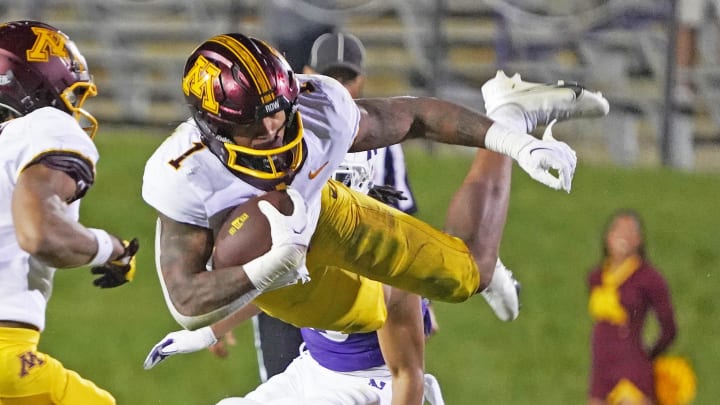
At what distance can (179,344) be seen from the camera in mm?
5301

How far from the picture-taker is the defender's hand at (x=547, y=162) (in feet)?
15.1

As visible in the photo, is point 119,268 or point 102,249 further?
point 119,268

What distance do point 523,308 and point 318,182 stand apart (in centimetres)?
553

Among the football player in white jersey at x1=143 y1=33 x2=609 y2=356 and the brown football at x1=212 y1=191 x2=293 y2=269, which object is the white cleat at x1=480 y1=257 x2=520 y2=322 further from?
the brown football at x1=212 y1=191 x2=293 y2=269

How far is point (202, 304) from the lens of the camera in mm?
4328

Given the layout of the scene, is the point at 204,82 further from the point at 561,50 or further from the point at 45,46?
the point at 561,50

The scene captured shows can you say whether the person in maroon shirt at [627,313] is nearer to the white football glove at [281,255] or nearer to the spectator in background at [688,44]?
the spectator in background at [688,44]

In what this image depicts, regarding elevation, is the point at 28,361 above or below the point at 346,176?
below

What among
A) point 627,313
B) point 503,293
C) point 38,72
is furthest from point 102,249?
point 627,313

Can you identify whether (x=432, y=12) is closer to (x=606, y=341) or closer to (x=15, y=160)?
(x=606, y=341)

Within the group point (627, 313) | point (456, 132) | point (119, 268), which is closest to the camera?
point (456, 132)

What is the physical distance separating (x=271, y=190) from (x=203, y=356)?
5.38 meters

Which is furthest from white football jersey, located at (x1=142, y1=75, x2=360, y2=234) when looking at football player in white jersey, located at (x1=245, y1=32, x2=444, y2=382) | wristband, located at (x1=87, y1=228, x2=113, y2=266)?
football player in white jersey, located at (x1=245, y1=32, x2=444, y2=382)

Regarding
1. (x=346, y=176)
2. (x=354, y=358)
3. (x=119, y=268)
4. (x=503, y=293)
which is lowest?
(x=354, y=358)
